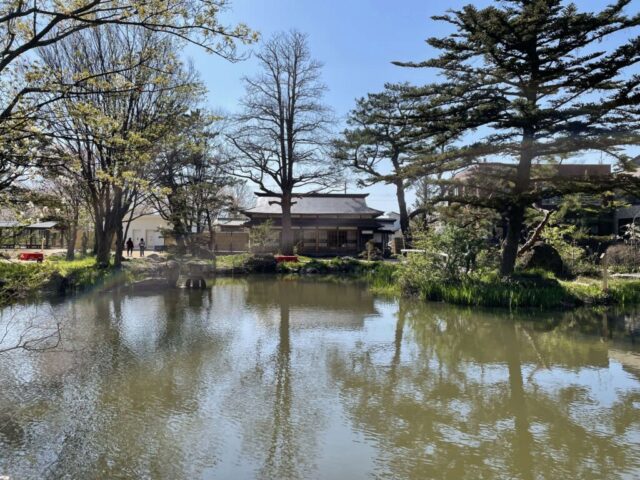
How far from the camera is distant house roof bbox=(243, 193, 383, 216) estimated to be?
29.9m

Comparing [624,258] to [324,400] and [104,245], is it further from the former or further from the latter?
[104,245]

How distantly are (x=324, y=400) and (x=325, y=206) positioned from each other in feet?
85.9

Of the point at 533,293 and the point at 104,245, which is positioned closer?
the point at 533,293

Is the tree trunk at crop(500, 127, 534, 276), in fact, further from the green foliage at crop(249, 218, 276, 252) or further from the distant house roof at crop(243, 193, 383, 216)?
the distant house roof at crop(243, 193, 383, 216)

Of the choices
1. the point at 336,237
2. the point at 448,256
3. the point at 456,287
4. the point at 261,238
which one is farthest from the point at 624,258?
the point at 336,237

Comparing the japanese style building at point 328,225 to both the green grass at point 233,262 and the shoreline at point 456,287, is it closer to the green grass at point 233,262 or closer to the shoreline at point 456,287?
the green grass at point 233,262

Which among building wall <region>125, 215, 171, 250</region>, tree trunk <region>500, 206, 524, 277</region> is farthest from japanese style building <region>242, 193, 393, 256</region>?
tree trunk <region>500, 206, 524, 277</region>

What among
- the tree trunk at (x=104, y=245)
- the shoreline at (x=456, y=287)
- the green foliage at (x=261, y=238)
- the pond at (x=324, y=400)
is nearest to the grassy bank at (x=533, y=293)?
the shoreline at (x=456, y=287)

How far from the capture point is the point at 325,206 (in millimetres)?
30688

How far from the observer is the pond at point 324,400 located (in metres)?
3.48

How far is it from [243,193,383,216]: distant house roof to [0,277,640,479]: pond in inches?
833

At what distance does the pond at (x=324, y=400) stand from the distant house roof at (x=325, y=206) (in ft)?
69.4

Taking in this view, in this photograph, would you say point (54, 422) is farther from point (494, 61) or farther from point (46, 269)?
point (494, 61)

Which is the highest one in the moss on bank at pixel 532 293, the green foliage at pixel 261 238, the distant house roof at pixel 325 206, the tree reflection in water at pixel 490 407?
the distant house roof at pixel 325 206
